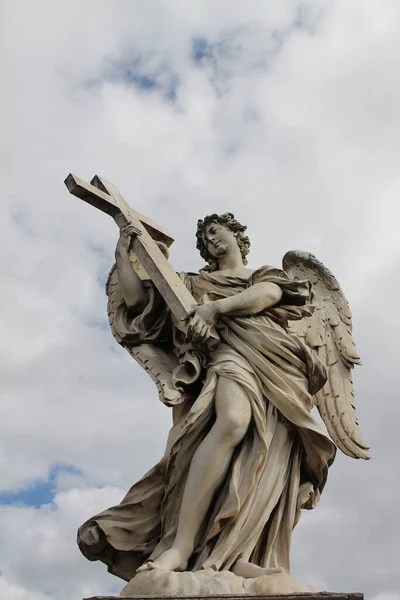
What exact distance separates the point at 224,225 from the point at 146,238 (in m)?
0.71

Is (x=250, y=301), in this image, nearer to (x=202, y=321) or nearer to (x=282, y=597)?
(x=202, y=321)

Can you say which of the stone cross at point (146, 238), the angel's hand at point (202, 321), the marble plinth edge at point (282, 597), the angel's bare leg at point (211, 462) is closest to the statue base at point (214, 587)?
the marble plinth edge at point (282, 597)

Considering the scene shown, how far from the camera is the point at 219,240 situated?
782cm

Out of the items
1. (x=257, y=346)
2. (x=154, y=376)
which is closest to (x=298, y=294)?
(x=257, y=346)

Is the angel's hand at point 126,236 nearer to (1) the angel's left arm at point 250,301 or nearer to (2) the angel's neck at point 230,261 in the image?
(2) the angel's neck at point 230,261

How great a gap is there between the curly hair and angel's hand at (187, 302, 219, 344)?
3.44 feet

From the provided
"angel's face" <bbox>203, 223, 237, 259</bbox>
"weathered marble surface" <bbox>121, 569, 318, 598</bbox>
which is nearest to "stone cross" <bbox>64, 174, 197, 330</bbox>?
"angel's face" <bbox>203, 223, 237, 259</bbox>

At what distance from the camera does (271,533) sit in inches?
252

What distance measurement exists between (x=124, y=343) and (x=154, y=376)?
1.72ft

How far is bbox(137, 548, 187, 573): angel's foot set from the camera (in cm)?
584

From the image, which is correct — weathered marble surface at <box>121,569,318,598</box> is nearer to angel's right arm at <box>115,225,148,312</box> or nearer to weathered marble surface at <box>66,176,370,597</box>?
weathered marble surface at <box>66,176,370,597</box>

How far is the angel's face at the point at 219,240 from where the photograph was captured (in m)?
7.80

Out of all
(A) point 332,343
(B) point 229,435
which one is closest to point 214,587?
(B) point 229,435

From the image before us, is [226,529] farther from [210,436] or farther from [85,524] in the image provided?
[85,524]
